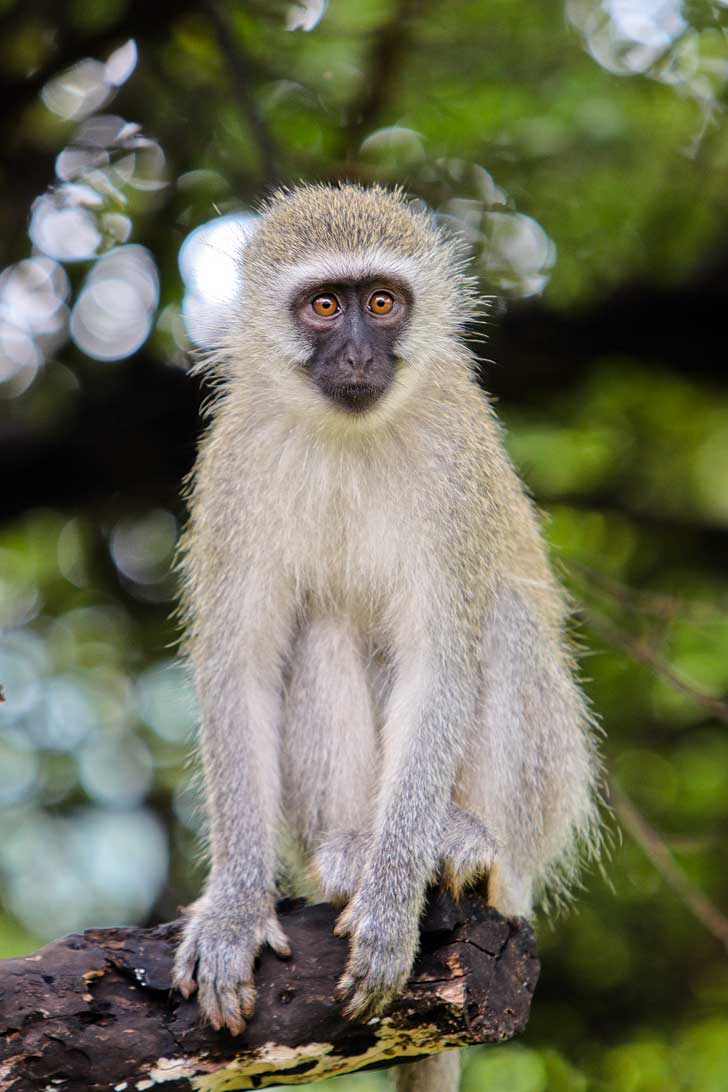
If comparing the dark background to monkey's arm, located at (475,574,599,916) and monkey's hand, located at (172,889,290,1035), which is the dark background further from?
monkey's hand, located at (172,889,290,1035)

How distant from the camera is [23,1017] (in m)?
3.98

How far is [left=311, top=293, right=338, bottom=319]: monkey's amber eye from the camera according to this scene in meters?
5.36

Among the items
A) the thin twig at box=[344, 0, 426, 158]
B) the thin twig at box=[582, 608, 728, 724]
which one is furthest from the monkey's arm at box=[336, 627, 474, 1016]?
the thin twig at box=[344, 0, 426, 158]

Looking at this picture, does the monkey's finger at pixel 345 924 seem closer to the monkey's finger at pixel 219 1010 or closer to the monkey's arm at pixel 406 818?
the monkey's arm at pixel 406 818

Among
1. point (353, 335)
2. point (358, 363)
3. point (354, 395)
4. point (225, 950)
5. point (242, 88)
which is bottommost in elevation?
point (225, 950)

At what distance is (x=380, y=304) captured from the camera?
5.35 m

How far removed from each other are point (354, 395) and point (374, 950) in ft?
7.11

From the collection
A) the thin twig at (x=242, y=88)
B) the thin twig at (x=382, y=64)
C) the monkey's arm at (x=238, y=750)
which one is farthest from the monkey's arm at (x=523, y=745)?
the thin twig at (x=382, y=64)

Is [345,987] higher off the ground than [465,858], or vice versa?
[465,858]

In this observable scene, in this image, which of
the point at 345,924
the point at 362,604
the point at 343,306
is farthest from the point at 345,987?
the point at 343,306

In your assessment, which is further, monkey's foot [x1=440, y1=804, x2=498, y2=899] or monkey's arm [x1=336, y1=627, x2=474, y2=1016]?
monkey's foot [x1=440, y1=804, x2=498, y2=899]

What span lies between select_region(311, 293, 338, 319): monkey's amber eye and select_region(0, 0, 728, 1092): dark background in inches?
77.3

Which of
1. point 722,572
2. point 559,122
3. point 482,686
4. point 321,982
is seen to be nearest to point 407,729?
point 482,686

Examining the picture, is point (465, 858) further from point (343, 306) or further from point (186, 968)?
point (343, 306)
